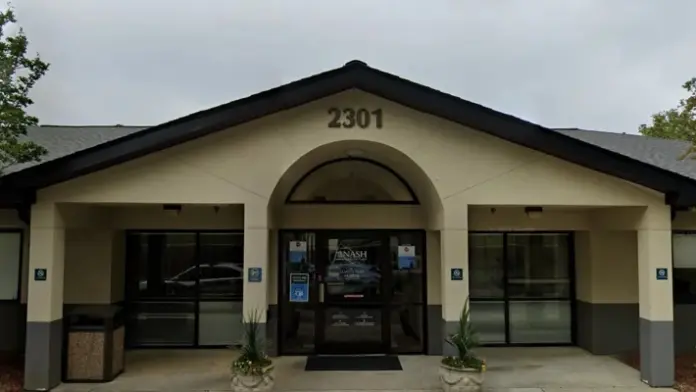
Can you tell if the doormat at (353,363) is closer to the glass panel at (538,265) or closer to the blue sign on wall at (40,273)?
the glass panel at (538,265)

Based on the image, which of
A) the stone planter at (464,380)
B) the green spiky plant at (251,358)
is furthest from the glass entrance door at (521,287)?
the green spiky plant at (251,358)

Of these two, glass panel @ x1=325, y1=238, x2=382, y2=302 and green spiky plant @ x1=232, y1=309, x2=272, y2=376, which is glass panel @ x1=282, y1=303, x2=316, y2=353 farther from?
green spiky plant @ x1=232, y1=309, x2=272, y2=376

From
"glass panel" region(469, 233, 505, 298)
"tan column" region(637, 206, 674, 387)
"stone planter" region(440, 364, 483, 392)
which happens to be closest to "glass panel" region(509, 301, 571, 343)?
"glass panel" region(469, 233, 505, 298)

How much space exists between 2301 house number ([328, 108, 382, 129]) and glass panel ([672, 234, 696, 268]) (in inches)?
277

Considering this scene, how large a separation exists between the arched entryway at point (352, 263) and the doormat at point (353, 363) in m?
0.36

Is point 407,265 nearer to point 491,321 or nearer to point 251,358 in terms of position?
point 491,321

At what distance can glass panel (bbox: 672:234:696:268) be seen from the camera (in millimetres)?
11164

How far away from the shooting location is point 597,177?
8836mm

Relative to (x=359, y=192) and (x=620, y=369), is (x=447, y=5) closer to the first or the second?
(x=359, y=192)

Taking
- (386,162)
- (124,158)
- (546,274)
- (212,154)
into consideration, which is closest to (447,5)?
(386,162)

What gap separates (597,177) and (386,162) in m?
3.61

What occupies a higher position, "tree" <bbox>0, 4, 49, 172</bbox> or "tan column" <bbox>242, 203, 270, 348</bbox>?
"tree" <bbox>0, 4, 49, 172</bbox>

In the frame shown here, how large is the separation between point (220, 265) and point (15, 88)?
500 centimetres

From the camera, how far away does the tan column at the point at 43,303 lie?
27.1ft
